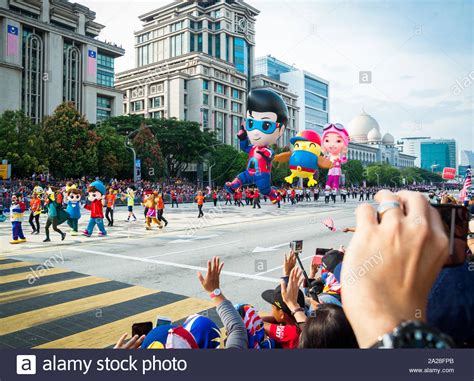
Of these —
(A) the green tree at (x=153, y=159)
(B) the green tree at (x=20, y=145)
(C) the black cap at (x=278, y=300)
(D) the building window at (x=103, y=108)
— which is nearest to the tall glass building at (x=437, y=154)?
(C) the black cap at (x=278, y=300)

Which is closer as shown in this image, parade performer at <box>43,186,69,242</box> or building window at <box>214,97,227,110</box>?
building window at <box>214,97,227,110</box>

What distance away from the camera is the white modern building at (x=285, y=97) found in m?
3.75

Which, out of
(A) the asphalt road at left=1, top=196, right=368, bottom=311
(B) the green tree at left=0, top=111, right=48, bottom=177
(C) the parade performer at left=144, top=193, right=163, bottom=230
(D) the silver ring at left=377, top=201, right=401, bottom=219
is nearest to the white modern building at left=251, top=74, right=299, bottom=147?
(A) the asphalt road at left=1, top=196, right=368, bottom=311

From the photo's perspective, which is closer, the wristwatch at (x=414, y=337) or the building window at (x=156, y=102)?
the wristwatch at (x=414, y=337)

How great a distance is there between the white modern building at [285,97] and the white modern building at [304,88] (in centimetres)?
4

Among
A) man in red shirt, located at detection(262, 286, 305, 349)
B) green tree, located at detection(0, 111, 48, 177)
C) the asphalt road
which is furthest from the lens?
green tree, located at detection(0, 111, 48, 177)

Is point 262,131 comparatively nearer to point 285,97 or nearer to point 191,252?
point 285,97

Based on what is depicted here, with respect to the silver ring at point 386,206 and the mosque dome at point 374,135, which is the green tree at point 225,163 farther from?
the silver ring at point 386,206

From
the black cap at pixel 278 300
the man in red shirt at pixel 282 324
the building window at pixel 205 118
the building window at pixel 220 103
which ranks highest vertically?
the building window at pixel 220 103

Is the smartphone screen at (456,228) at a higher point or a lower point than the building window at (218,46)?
lower

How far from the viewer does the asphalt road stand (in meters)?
6.29

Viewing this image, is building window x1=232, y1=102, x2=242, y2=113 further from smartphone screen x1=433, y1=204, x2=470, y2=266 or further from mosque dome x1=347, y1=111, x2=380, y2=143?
smartphone screen x1=433, y1=204, x2=470, y2=266

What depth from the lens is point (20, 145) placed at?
27.6 metres

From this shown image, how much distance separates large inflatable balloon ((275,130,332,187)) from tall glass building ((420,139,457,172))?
1400 millimetres
